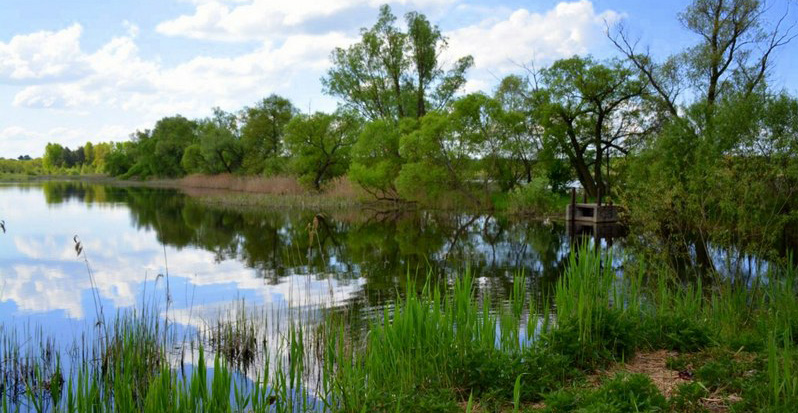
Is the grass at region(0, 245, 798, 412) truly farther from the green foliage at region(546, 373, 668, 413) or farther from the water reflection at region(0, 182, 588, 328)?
the water reflection at region(0, 182, 588, 328)

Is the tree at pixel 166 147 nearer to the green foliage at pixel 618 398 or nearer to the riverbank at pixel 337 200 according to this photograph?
the riverbank at pixel 337 200

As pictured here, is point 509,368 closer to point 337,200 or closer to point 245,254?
point 245,254

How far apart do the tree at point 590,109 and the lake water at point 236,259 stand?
8.30m

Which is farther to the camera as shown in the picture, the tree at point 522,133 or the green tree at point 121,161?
the green tree at point 121,161

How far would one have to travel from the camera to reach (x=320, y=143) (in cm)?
4744

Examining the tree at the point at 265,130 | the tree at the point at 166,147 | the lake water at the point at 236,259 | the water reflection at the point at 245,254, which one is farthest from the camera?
the tree at the point at 166,147

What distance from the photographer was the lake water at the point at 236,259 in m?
12.2

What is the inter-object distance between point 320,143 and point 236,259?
29293 millimetres

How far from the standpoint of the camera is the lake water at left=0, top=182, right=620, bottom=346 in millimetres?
12188

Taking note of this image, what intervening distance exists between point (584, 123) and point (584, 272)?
32015mm

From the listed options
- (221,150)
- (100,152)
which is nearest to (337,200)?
(221,150)

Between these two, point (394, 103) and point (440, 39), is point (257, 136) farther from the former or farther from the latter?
point (440, 39)

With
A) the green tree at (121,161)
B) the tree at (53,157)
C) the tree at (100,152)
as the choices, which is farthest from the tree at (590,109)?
the tree at (53,157)

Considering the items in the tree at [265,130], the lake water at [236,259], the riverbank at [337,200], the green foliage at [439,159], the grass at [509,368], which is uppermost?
the tree at [265,130]
